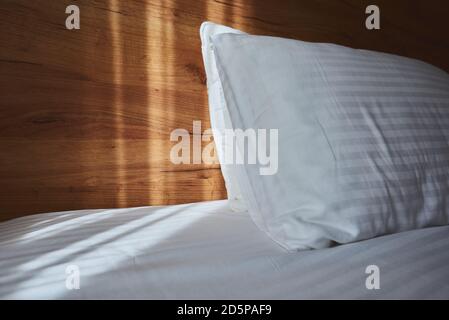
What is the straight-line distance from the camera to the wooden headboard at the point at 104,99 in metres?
1.03

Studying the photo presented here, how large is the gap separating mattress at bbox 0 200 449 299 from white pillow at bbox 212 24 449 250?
0.05 meters

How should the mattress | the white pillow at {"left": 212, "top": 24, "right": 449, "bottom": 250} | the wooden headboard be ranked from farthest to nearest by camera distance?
the wooden headboard, the white pillow at {"left": 212, "top": 24, "right": 449, "bottom": 250}, the mattress

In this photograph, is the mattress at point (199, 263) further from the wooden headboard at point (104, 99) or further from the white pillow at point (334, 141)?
the wooden headboard at point (104, 99)

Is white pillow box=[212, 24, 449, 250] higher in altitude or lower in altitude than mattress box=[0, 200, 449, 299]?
higher

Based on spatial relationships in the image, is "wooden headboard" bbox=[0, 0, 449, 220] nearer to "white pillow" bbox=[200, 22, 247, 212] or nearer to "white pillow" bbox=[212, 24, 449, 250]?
"white pillow" bbox=[200, 22, 247, 212]

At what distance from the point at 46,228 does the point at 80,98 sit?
14.2 inches

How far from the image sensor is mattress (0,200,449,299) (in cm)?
58

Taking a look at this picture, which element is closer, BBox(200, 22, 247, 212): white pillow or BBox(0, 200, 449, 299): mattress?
BBox(0, 200, 449, 299): mattress

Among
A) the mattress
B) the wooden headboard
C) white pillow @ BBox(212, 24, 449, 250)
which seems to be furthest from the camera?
the wooden headboard

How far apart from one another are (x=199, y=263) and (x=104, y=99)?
0.61 m

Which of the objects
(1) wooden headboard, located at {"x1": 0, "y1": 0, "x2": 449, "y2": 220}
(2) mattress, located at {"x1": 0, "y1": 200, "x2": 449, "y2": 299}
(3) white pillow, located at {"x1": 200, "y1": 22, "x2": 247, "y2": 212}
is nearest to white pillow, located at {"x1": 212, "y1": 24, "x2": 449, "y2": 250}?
(2) mattress, located at {"x1": 0, "y1": 200, "x2": 449, "y2": 299}

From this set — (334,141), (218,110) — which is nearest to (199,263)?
(334,141)

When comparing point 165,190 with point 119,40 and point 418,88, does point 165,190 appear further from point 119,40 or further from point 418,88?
point 418,88

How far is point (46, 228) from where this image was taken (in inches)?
35.3
